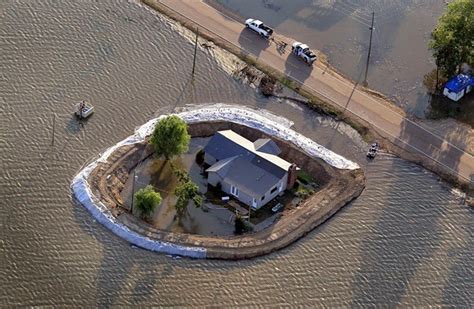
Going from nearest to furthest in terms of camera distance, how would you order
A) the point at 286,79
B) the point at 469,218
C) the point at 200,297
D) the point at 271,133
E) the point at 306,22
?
the point at 200,297 < the point at 469,218 < the point at 271,133 < the point at 286,79 < the point at 306,22

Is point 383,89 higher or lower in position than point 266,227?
higher

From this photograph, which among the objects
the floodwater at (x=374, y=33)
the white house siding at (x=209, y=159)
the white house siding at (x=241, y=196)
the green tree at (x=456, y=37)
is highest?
the green tree at (x=456, y=37)

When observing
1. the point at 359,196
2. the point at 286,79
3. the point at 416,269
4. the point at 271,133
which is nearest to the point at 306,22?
the point at 286,79

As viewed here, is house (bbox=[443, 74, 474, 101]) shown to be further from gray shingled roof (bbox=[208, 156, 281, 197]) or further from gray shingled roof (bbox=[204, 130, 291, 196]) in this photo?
gray shingled roof (bbox=[208, 156, 281, 197])

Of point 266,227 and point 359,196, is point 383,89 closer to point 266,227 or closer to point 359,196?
point 359,196

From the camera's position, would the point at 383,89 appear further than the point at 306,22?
No

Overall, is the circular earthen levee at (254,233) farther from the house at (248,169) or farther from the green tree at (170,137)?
Answer: the green tree at (170,137)

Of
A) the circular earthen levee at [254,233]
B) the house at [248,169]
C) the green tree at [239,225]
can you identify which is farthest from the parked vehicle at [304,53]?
the green tree at [239,225]
